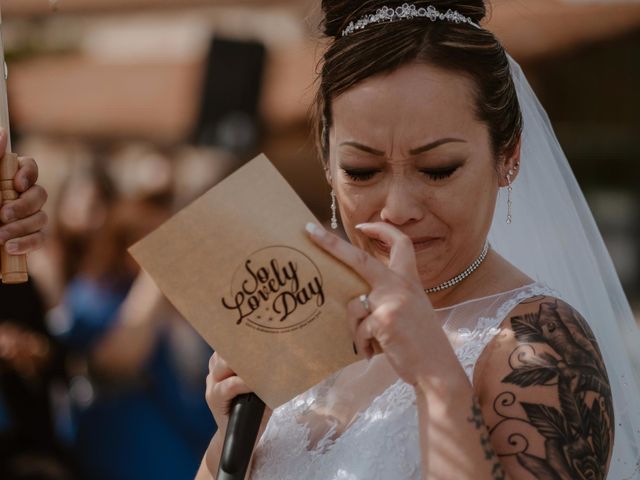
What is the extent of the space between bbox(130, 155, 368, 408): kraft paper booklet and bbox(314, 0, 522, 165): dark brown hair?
1.42 feet

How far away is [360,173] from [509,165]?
0.37 metres

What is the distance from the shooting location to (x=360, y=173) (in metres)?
2.00

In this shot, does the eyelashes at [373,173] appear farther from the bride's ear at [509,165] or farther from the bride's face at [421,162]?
the bride's ear at [509,165]

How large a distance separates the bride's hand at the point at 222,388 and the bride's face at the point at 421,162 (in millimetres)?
396

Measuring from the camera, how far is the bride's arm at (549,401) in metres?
1.68

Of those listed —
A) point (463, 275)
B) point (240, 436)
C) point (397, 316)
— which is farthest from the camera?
point (463, 275)

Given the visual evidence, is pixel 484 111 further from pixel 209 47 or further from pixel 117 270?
pixel 209 47

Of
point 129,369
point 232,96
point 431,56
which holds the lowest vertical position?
point 129,369

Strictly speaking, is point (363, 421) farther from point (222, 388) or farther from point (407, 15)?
point (407, 15)

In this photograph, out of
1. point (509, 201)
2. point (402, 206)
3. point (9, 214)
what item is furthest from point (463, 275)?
Answer: point (9, 214)

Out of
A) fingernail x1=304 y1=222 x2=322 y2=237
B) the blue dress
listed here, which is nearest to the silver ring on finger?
fingernail x1=304 y1=222 x2=322 y2=237

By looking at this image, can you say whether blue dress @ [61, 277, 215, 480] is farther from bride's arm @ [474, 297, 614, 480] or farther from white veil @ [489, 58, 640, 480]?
bride's arm @ [474, 297, 614, 480]

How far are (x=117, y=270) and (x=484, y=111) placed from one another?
10.1 ft

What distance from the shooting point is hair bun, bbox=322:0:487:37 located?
2121mm
